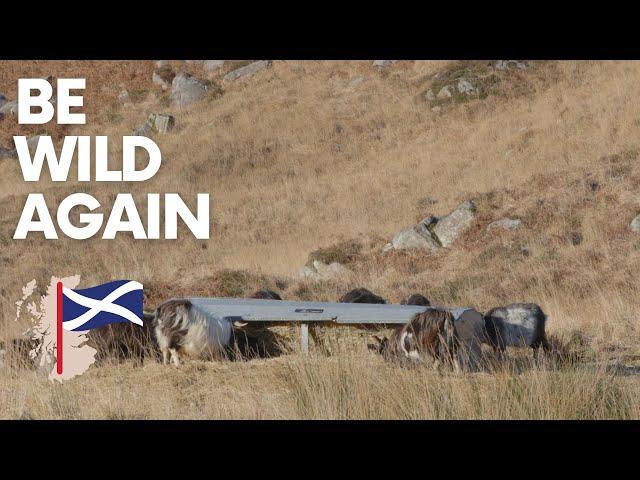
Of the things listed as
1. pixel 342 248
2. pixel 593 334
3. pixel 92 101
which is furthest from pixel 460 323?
pixel 92 101

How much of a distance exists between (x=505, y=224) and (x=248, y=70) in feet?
89.2

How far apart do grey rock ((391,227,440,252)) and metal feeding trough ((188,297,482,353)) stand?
12186mm

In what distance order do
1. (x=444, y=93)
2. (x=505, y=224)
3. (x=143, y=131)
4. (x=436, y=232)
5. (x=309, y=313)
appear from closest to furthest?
1. (x=309, y=313)
2. (x=505, y=224)
3. (x=436, y=232)
4. (x=444, y=93)
5. (x=143, y=131)

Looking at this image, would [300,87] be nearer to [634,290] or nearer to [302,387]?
[634,290]

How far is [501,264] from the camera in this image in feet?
67.0

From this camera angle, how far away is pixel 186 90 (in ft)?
150

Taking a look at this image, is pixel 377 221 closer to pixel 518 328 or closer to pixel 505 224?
pixel 505 224

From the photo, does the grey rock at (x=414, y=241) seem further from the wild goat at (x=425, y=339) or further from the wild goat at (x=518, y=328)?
the wild goat at (x=425, y=339)

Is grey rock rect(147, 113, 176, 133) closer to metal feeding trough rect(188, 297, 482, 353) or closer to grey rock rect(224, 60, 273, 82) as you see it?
grey rock rect(224, 60, 273, 82)

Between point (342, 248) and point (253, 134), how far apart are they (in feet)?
53.2

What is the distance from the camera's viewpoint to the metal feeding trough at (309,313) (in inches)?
417

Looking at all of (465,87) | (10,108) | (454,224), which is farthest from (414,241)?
(10,108)

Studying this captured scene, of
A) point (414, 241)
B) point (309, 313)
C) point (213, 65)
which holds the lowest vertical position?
point (309, 313)

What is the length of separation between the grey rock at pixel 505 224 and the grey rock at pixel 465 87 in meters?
15.2
